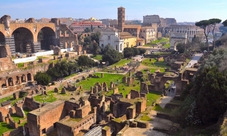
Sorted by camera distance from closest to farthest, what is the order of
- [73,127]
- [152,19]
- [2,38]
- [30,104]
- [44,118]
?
[73,127] → [44,118] → [30,104] → [2,38] → [152,19]

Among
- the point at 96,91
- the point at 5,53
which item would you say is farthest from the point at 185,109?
the point at 5,53

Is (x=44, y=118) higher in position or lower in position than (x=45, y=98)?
higher

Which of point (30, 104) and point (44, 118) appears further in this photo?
point (30, 104)

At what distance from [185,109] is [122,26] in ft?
243

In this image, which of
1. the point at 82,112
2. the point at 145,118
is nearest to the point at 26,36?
the point at 82,112

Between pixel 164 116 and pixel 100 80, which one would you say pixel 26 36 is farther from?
pixel 164 116

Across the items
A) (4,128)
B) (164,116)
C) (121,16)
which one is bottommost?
(4,128)

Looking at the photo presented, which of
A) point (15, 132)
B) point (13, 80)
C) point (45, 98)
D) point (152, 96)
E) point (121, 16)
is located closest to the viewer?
point (15, 132)

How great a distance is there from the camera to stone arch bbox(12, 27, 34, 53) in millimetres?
52812

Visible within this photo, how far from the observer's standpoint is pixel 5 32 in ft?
150

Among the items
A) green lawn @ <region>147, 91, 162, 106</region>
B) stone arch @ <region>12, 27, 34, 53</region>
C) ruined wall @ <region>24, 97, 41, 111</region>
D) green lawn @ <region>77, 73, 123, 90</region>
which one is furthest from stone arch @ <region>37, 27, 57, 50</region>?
green lawn @ <region>147, 91, 162, 106</region>

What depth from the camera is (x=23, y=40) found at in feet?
176

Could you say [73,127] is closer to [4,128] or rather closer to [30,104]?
[4,128]

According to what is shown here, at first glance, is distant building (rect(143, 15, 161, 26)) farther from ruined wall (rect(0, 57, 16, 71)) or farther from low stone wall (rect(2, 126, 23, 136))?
low stone wall (rect(2, 126, 23, 136))
